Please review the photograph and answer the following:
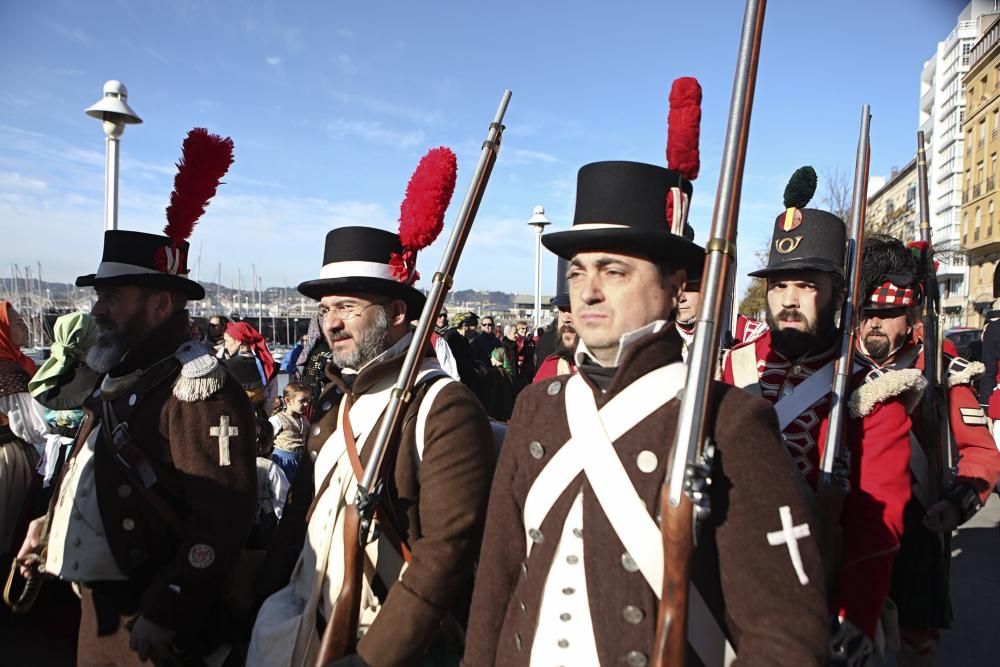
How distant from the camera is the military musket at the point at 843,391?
90.1 inches

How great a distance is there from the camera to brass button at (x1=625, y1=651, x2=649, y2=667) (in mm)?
1634

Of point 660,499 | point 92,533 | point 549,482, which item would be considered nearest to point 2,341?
point 92,533

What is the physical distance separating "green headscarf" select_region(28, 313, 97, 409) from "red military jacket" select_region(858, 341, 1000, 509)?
5.75 m

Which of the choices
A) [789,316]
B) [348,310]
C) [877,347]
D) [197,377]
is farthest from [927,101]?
[197,377]

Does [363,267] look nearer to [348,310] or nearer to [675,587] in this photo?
[348,310]

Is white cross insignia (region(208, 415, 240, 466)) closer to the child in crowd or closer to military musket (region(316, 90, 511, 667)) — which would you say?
military musket (region(316, 90, 511, 667))

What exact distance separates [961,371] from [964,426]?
300 millimetres

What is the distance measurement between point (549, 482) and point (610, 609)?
1.18 feet

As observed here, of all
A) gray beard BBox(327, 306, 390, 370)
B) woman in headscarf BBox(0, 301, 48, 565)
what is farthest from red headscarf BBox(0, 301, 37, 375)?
gray beard BBox(327, 306, 390, 370)

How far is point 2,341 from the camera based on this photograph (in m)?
4.77

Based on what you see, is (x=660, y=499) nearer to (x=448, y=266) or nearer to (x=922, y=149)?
(x=448, y=266)

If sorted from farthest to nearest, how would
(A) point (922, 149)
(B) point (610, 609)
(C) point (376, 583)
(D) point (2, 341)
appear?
(D) point (2, 341), (A) point (922, 149), (C) point (376, 583), (B) point (610, 609)

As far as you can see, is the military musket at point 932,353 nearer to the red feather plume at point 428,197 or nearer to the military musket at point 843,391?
the military musket at point 843,391

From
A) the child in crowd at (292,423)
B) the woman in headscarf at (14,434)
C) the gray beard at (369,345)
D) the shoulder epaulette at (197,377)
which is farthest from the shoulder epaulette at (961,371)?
the woman in headscarf at (14,434)
